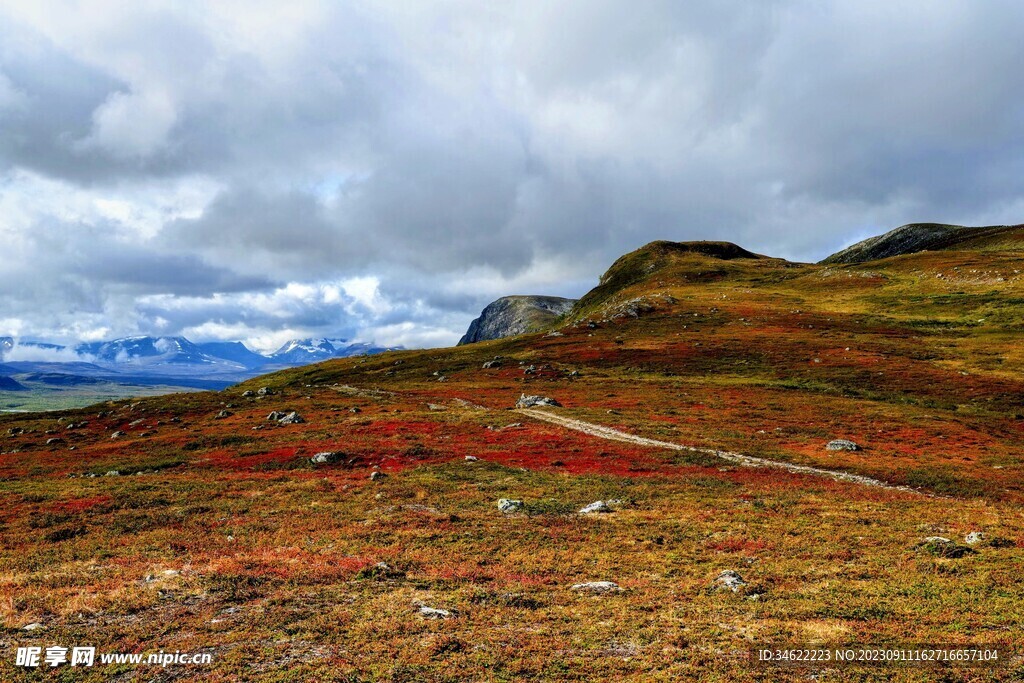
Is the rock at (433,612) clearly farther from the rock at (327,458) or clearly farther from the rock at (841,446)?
the rock at (841,446)

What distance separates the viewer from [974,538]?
70.8 ft

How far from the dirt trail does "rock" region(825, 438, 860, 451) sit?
270 inches

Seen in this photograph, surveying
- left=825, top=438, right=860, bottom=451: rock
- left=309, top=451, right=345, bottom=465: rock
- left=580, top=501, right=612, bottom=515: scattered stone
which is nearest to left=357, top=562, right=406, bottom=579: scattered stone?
left=580, top=501, right=612, bottom=515: scattered stone

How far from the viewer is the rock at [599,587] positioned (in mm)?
18203

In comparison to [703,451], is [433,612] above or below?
above

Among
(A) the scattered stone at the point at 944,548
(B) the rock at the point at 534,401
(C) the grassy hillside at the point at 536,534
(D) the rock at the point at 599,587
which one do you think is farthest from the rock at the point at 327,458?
(A) the scattered stone at the point at 944,548

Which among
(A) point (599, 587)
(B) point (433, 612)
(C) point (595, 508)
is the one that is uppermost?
(B) point (433, 612)

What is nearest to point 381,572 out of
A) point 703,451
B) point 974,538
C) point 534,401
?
point 974,538

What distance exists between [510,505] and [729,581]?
1450 cm

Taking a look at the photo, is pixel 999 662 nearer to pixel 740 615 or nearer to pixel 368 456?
pixel 740 615

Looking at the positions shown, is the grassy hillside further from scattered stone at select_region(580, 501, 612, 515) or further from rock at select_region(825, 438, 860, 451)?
scattered stone at select_region(580, 501, 612, 515)

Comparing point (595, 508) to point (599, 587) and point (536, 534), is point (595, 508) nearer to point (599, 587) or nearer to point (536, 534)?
point (536, 534)

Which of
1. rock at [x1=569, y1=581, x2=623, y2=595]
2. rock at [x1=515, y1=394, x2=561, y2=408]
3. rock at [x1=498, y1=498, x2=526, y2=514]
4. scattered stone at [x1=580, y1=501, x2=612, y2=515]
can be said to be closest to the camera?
rock at [x1=569, y1=581, x2=623, y2=595]

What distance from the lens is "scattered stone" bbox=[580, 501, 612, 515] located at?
1160 inches
